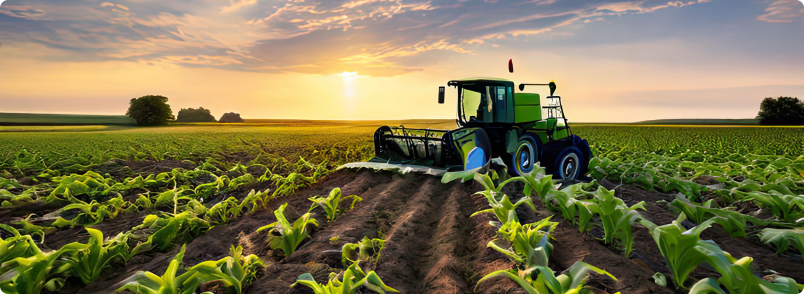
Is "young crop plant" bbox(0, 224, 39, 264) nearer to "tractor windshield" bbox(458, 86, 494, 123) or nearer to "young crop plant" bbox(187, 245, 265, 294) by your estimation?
"young crop plant" bbox(187, 245, 265, 294)

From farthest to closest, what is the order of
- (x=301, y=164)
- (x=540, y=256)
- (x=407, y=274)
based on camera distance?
1. (x=301, y=164)
2. (x=407, y=274)
3. (x=540, y=256)

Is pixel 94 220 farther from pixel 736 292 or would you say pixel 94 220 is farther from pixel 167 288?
pixel 736 292

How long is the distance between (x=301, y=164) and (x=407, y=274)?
6619mm

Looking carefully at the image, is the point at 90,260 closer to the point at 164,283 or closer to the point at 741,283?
the point at 164,283

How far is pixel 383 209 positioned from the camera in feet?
16.6

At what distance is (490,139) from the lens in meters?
8.51

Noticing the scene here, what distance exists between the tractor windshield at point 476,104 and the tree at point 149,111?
54.7 metres

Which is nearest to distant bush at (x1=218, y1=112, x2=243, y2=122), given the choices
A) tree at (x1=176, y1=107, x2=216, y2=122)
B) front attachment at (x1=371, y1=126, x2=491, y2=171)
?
tree at (x1=176, y1=107, x2=216, y2=122)

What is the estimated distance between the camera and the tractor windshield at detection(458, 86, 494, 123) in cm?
840

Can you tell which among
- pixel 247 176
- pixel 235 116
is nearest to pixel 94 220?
pixel 247 176

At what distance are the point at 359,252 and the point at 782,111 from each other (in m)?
71.2

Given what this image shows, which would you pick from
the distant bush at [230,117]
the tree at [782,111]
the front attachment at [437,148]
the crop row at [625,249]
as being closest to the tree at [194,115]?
the distant bush at [230,117]

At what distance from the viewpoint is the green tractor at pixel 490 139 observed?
7449mm

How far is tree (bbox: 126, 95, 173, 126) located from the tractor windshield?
5469cm
